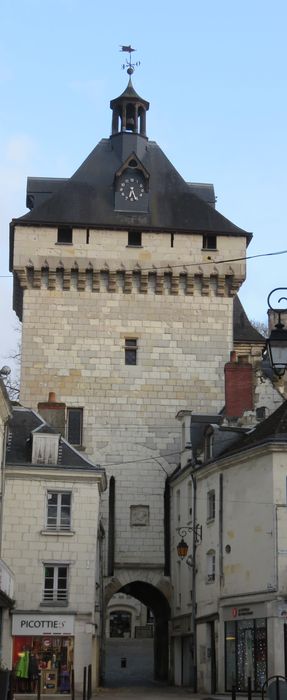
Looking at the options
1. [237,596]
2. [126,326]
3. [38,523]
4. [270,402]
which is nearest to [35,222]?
[126,326]

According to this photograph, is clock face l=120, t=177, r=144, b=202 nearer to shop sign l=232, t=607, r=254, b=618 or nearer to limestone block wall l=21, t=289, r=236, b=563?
limestone block wall l=21, t=289, r=236, b=563

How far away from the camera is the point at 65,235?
4088cm

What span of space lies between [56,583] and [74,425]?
908 cm

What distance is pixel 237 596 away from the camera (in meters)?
30.2

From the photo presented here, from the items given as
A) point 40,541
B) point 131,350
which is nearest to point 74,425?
point 131,350

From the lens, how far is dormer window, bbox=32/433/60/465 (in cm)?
3183

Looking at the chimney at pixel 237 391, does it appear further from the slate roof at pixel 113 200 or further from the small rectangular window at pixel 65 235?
the small rectangular window at pixel 65 235

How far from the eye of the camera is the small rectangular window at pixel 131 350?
132ft

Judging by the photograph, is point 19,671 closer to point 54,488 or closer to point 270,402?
point 54,488

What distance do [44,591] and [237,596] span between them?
5.04 metres

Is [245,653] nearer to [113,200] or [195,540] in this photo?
[195,540]

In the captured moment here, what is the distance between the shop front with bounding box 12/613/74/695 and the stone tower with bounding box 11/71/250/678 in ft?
25.9

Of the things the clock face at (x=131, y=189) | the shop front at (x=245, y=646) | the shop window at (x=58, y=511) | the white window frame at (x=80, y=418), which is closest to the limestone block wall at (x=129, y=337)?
the white window frame at (x=80, y=418)

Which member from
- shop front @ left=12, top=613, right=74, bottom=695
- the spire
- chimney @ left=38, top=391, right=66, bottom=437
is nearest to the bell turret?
the spire
